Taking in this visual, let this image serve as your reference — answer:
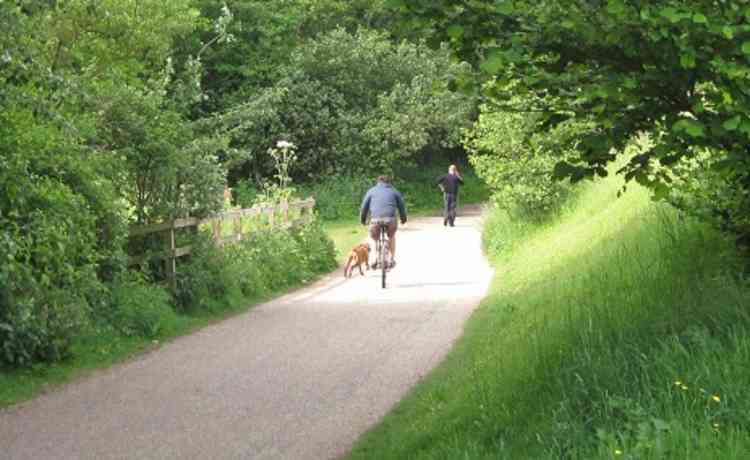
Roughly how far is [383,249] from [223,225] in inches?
116

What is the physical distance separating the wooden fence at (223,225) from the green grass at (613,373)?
6258 millimetres

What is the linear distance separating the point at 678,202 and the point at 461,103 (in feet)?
137

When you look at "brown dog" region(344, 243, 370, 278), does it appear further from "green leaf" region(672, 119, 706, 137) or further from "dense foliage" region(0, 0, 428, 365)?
"green leaf" region(672, 119, 706, 137)

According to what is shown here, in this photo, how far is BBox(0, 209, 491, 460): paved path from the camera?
965 centimetres

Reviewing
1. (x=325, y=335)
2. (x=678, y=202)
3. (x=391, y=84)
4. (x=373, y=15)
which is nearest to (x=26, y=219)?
(x=325, y=335)

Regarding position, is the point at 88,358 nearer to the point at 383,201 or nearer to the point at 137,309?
the point at 137,309

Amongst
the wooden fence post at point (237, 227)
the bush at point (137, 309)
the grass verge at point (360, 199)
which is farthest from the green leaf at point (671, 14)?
the grass verge at point (360, 199)

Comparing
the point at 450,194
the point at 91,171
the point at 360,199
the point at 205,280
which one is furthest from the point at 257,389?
the point at 360,199

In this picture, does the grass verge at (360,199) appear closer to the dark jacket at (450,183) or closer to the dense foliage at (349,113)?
the dense foliage at (349,113)

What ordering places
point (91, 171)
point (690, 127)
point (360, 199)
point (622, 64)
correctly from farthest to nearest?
point (360, 199) < point (91, 171) < point (622, 64) < point (690, 127)

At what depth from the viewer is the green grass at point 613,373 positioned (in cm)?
592

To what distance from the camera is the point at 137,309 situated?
16.0 meters

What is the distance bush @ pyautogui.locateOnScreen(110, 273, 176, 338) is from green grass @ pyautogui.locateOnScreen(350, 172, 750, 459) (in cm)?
463

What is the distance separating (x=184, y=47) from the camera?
4762 centimetres
